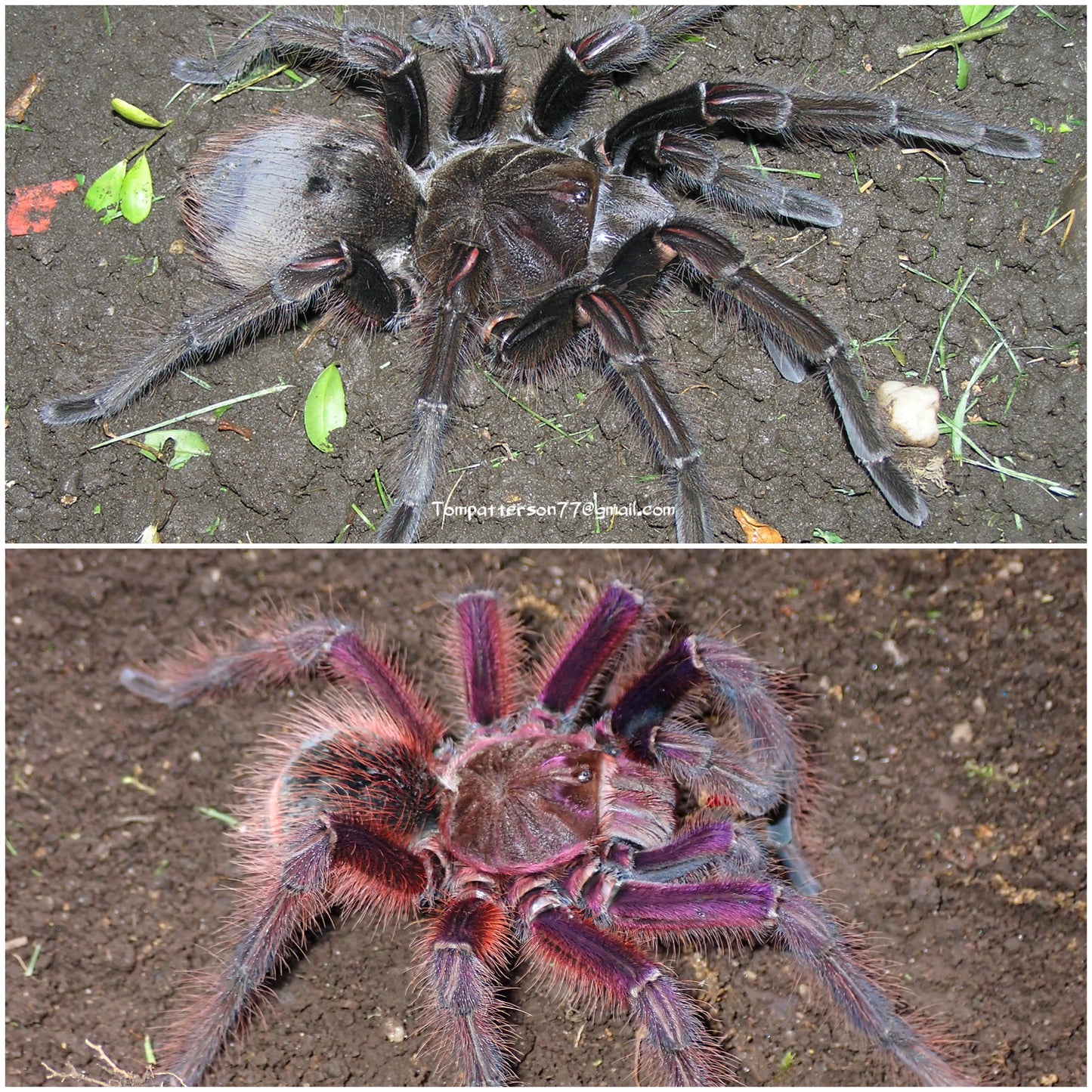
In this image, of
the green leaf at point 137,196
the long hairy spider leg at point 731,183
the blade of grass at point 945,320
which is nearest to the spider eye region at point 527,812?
the blade of grass at point 945,320

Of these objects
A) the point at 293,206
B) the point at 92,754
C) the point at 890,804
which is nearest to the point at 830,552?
the point at 890,804

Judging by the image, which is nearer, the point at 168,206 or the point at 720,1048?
the point at 720,1048

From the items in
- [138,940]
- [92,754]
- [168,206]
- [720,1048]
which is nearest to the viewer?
[720,1048]

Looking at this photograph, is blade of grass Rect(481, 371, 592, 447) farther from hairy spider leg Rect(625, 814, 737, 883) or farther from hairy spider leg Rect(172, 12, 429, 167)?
hairy spider leg Rect(625, 814, 737, 883)

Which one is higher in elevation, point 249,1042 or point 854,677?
point 854,677

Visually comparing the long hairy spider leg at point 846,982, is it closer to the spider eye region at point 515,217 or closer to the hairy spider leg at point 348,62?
the spider eye region at point 515,217

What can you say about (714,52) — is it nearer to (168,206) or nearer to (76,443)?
(168,206)

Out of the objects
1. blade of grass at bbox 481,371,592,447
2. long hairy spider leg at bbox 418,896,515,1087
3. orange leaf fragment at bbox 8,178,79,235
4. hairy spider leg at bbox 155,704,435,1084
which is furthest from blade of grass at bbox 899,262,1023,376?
orange leaf fragment at bbox 8,178,79,235

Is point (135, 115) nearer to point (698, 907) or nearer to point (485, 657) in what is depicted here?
point (485, 657)
